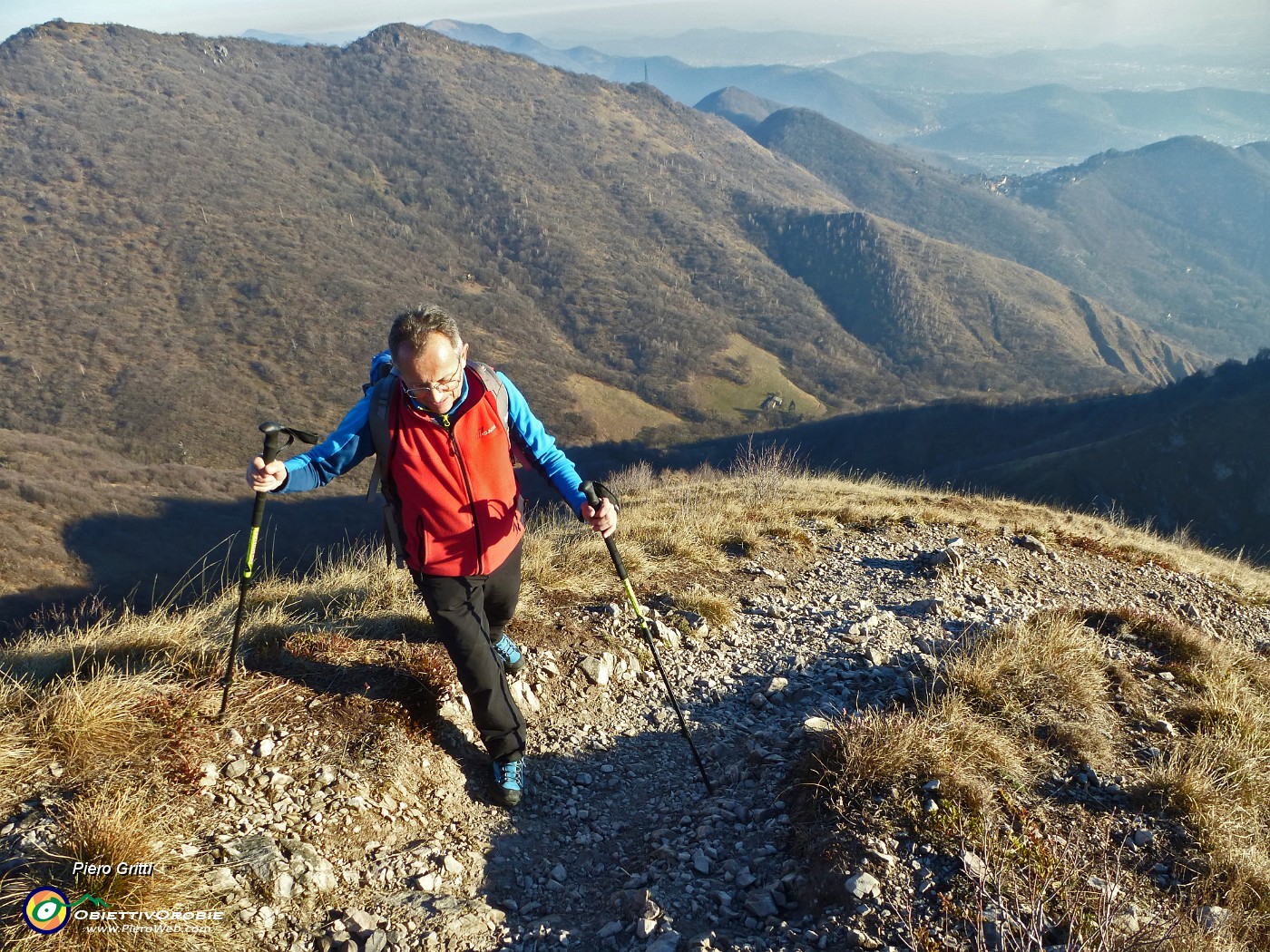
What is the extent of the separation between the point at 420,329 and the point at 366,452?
2.70 ft

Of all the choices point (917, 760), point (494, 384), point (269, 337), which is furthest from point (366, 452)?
point (269, 337)

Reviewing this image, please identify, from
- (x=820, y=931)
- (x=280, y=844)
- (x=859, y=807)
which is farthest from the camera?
(x=859, y=807)

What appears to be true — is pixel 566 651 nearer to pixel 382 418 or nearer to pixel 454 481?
pixel 454 481

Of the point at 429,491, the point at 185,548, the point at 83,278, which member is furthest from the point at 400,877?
the point at 83,278

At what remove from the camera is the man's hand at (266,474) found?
12.3 ft

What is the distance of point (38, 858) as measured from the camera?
2.93 m

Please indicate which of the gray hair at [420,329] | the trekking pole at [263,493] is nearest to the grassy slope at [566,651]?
the trekking pole at [263,493]

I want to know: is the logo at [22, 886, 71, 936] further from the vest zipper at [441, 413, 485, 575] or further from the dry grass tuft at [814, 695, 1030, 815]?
the dry grass tuft at [814, 695, 1030, 815]

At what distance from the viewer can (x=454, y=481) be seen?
3982 millimetres

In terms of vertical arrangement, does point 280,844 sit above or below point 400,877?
above

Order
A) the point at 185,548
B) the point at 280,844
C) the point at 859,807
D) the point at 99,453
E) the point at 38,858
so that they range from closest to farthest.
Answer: the point at 38,858, the point at 280,844, the point at 859,807, the point at 185,548, the point at 99,453

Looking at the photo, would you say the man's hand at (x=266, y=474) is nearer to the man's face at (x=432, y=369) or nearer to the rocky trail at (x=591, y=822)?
the man's face at (x=432, y=369)

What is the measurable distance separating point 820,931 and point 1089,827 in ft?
5.63

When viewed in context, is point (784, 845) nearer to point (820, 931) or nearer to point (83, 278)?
point (820, 931)
